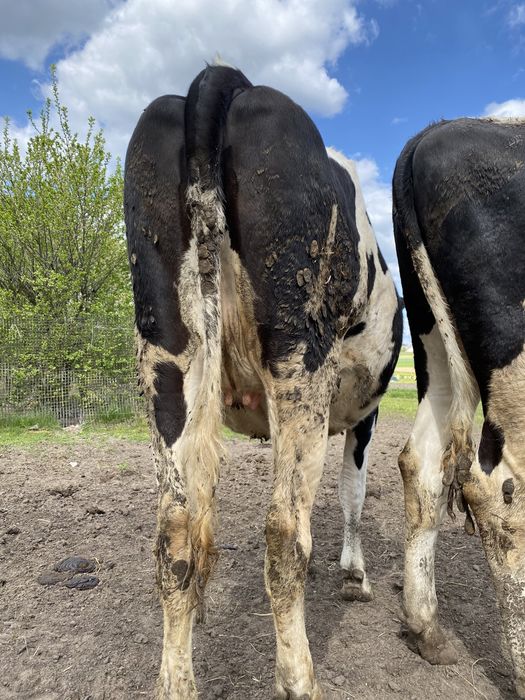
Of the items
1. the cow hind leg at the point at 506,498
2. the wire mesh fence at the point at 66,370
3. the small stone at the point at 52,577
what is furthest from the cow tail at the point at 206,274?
the wire mesh fence at the point at 66,370

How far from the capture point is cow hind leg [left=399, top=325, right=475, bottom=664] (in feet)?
10.2

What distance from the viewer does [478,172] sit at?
8.71 feet

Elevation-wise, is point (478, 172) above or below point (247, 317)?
above

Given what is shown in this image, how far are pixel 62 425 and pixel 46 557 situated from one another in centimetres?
796

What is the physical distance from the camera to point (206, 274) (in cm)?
251

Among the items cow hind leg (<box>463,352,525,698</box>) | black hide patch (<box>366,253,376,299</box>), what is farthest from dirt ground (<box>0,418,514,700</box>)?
black hide patch (<box>366,253,376,299</box>)

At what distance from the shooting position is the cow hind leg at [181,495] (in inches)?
96.0

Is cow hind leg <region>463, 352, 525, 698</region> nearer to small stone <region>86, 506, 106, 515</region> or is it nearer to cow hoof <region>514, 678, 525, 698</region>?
cow hoof <region>514, 678, 525, 698</region>

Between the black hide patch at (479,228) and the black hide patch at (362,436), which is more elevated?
the black hide patch at (479,228)

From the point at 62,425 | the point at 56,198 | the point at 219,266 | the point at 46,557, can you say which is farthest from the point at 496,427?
the point at 56,198

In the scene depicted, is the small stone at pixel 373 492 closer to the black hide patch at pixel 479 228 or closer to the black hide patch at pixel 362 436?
the black hide patch at pixel 362 436

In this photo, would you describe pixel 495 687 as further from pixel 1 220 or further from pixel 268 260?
pixel 1 220

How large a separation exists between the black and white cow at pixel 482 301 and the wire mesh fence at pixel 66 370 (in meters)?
10.5

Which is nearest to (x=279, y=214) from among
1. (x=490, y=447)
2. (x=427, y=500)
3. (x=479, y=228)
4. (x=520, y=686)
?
(x=479, y=228)
